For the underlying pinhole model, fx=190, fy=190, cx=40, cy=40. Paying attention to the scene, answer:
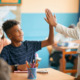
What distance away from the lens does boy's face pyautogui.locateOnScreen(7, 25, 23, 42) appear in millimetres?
2084

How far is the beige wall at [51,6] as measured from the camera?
17.0 ft

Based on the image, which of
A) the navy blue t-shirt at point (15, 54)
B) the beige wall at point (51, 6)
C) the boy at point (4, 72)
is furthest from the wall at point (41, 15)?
the boy at point (4, 72)

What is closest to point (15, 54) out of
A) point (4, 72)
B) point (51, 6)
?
point (4, 72)

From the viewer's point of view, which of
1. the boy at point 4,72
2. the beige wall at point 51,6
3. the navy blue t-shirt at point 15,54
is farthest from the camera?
the beige wall at point 51,6

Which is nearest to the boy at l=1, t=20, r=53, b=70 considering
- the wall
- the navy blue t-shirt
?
the navy blue t-shirt

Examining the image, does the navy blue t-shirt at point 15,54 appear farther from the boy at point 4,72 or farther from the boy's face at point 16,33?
the boy at point 4,72

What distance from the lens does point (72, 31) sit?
79.7 inches

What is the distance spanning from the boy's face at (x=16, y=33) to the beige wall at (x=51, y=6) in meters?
3.03

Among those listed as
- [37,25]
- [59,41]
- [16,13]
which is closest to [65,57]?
[59,41]

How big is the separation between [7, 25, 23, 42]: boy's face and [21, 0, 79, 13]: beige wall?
3.03m

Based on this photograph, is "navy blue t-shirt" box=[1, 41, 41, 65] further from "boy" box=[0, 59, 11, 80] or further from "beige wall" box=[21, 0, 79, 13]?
"beige wall" box=[21, 0, 79, 13]

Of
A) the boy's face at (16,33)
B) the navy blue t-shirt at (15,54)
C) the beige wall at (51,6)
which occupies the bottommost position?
the navy blue t-shirt at (15,54)

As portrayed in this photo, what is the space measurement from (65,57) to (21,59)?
3086 millimetres

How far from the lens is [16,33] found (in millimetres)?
2121
